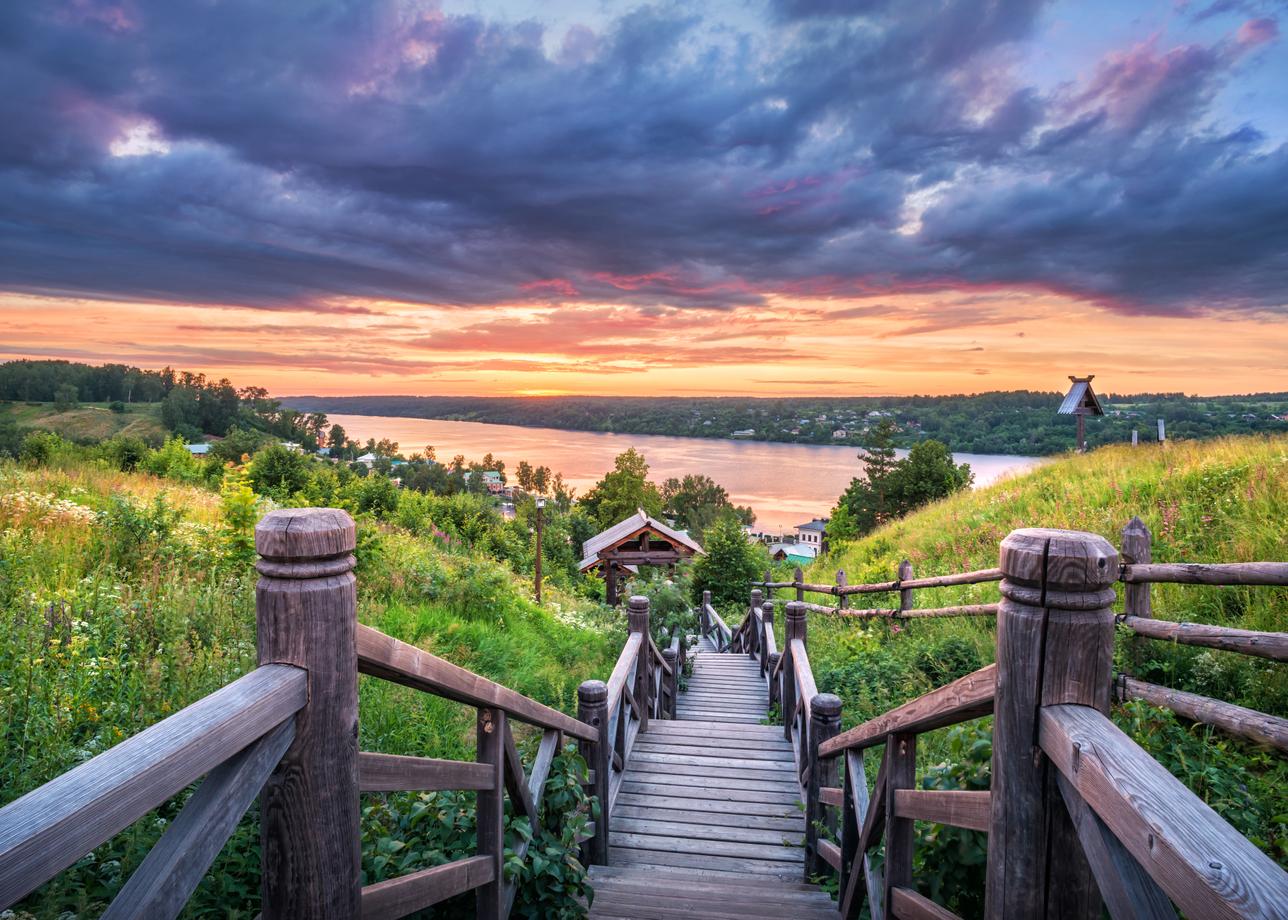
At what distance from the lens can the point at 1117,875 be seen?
1087 mm

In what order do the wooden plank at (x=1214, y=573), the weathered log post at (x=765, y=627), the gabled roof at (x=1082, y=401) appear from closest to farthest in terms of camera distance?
1. the wooden plank at (x=1214, y=573)
2. the weathered log post at (x=765, y=627)
3. the gabled roof at (x=1082, y=401)

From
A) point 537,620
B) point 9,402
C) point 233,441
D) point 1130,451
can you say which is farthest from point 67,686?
point 9,402

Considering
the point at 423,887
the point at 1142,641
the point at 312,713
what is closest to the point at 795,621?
the point at 1142,641

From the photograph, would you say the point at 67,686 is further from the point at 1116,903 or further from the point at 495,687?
the point at 1116,903

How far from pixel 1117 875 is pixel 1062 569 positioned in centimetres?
50

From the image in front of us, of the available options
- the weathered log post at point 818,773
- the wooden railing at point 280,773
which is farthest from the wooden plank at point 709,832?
the wooden railing at point 280,773

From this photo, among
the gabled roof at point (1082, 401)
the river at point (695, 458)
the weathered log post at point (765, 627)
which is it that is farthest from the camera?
the river at point (695, 458)

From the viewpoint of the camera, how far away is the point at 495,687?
7.41ft

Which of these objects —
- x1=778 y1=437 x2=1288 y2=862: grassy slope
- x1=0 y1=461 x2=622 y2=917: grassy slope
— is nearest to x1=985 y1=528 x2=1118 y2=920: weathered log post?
x1=778 y1=437 x2=1288 y2=862: grassy slope

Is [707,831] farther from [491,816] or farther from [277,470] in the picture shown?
[277,470]

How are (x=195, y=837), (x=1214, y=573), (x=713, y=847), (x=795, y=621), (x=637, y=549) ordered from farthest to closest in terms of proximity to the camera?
1. (x=637, y=549)
2. (x=795, y=621)
3. (x=713, y=847)
4. (x=1214, y=573)
5. (x=195, y=837)

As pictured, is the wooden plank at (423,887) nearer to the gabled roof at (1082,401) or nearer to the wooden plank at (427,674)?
the wooden plank at (427,674)

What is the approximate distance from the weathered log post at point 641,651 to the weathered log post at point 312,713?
4.21 metres

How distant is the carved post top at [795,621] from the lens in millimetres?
5625
